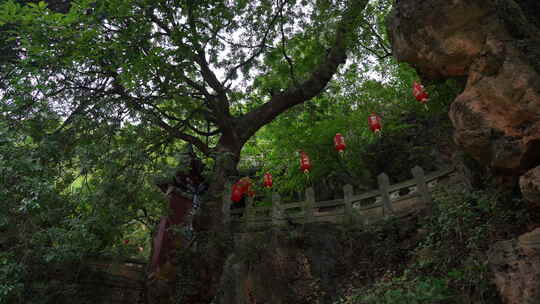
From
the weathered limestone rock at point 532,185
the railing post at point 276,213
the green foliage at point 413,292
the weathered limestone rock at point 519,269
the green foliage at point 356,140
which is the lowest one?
the green foliage at point 413,292

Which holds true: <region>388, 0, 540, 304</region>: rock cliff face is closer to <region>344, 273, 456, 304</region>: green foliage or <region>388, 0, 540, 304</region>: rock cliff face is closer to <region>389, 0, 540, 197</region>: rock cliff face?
<region>389, 0, 540, 197</region>: rock cliff face

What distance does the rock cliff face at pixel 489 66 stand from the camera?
3.83m

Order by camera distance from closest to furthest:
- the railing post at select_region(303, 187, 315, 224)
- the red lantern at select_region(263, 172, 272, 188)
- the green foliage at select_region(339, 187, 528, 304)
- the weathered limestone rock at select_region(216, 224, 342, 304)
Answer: the green foliage at select_region(339, 187, 528, 304) < the weathered limestone rock at select_region(216, 224, 342, 304) < the railing post at select_region(303, 187, 315, 224) < the red lantern at select_region(263, 172, 272, 188)

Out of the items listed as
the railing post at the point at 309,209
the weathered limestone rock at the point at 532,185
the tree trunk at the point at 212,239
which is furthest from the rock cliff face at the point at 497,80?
the railing post at the point at 309,209

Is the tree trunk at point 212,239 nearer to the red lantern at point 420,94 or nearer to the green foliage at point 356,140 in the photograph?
the green foliage at point 356,140

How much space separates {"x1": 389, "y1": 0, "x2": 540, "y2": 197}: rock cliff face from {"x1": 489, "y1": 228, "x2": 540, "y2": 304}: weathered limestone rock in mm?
519

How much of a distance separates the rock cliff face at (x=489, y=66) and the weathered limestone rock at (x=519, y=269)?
0.52 m

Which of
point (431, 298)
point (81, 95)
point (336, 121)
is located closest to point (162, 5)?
point (81, 95)

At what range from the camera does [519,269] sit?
335 cm

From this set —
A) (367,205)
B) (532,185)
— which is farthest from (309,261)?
(532,185)

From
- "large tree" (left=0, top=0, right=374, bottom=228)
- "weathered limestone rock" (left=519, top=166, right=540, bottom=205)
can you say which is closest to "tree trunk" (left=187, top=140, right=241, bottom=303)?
"large tree" (left=0, top=0, right=374, bottom=228)

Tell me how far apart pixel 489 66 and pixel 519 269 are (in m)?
2.40

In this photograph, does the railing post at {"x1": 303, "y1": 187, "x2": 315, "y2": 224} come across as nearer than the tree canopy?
No

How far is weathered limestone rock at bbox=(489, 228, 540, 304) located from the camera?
3170 millimetres
